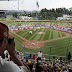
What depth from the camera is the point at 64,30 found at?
22969mm

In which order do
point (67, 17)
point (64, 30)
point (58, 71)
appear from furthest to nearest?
point (67, 17) → point (64, 30) → point (58, 71)

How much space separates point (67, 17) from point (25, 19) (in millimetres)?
17133

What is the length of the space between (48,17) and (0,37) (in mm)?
46090

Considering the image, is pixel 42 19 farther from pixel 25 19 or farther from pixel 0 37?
pixel 0 37

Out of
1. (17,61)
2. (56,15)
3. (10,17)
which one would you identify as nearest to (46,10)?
(56,15)

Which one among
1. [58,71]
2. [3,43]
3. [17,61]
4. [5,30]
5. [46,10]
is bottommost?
[58,71]

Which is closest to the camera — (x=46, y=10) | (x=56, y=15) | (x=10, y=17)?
(x=56, y=15)

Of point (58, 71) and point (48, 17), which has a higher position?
point (48, 17)

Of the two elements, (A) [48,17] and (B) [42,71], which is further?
(A) [48,17]

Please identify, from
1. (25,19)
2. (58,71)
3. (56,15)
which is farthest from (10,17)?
(58,71)

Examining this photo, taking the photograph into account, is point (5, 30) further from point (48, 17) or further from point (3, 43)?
point (48, 17)

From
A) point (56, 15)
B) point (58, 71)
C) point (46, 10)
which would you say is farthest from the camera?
point (46, 10)

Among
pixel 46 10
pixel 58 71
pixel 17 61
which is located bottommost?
pixel 58 71

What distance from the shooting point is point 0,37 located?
0.85 metres
